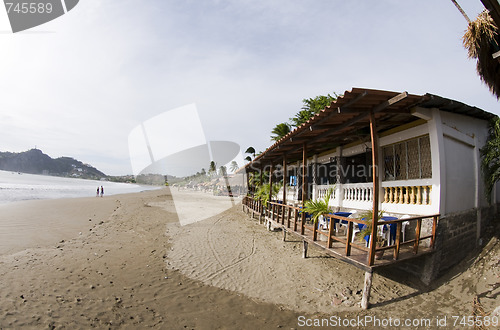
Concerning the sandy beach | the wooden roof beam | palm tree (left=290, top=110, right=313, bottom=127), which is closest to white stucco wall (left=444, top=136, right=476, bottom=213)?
the sandy beach

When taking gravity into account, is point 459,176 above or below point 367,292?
above

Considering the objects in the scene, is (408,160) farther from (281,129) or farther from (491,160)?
(281,129)

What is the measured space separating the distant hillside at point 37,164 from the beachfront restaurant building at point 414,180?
173 metres

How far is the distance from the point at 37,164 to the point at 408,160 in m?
180

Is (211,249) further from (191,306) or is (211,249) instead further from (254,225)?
(254,225)

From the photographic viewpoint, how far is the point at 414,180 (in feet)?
20.5

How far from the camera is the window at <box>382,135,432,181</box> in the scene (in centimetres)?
638

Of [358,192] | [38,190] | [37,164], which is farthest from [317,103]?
[37,164]

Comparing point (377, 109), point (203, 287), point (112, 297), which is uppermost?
point (377, 109)

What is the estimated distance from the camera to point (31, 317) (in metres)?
4.08

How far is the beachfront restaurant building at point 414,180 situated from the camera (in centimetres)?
488

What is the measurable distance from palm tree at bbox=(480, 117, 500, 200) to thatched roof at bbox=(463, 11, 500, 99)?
4.70 ft

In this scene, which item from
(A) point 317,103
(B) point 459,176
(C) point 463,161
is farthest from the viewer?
(A) point 317,103

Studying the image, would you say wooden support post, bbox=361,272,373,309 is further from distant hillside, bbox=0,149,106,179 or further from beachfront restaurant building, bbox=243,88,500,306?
distant hillside, bbox=0,149,106,179
